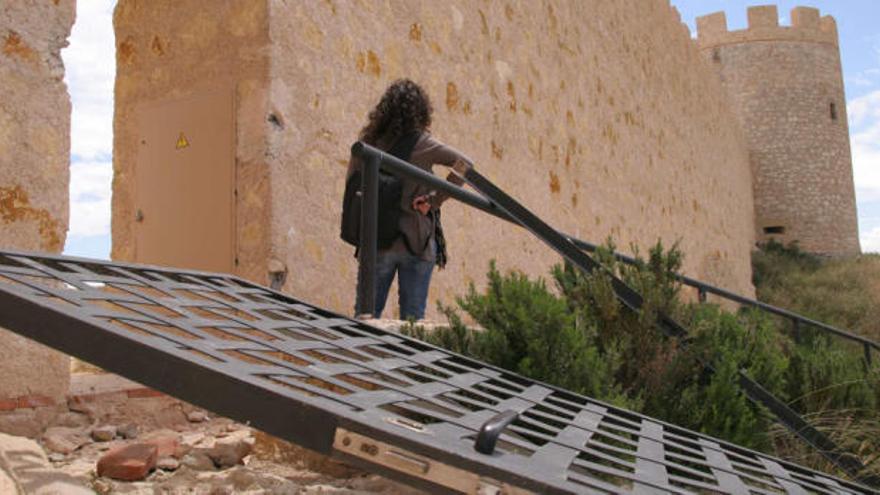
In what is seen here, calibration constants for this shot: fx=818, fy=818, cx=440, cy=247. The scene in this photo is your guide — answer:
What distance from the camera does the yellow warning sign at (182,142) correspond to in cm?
387

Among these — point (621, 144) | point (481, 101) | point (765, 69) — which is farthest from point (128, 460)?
point (765, 69)

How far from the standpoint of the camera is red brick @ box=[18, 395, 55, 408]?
2641 millimetres

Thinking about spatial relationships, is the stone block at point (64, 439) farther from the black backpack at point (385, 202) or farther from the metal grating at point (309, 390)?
the black backpack at point (385, 202)

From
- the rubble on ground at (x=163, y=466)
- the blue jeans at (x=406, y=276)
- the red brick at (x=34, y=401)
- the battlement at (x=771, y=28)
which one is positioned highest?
the battlement at (x=771, y=28)

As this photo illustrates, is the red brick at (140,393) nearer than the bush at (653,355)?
No

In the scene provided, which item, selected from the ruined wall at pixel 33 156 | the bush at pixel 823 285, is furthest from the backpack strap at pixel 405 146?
the bush at pixel 823 285

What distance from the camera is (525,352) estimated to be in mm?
2693

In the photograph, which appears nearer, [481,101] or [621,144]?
[481,101]

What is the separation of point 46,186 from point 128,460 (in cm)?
106

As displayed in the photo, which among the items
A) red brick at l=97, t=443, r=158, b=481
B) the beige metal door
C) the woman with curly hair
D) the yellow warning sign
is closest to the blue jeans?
the woman with curly hair

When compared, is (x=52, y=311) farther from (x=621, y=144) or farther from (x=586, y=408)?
(x=621, y=144)

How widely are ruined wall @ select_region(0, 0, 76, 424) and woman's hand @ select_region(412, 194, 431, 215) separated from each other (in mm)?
1375

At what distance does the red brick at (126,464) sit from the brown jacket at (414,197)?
1.58 metres

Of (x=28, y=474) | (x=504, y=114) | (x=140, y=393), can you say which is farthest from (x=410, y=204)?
(x=504, y=114)
